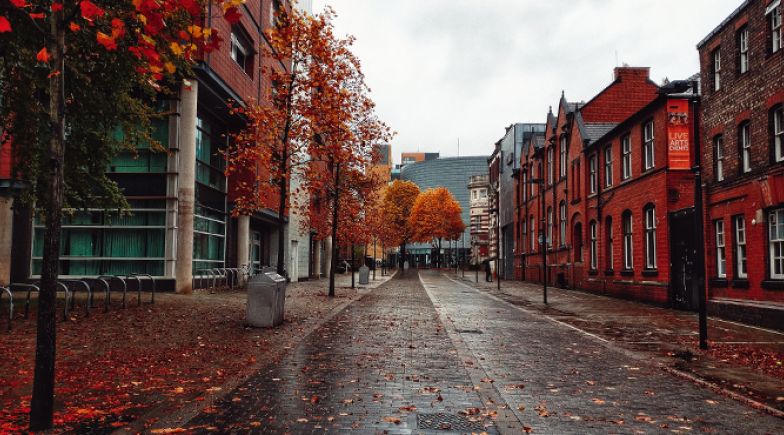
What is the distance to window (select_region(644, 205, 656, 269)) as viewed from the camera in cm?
2327

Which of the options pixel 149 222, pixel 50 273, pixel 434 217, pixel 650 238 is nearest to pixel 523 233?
pixel 650 238

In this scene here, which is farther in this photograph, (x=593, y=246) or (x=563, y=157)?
(x=563, y=157)

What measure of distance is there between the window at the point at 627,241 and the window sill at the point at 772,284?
32.4 ft

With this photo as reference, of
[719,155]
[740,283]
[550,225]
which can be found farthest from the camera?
[550,225]

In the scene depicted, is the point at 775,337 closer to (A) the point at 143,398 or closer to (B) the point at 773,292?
(B) the point at 773,292

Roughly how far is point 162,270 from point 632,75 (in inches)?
1026

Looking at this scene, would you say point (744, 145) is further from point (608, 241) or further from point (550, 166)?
point (550, 166)

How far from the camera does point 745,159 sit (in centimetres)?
1692

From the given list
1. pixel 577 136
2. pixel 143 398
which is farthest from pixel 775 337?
pixel 577 136

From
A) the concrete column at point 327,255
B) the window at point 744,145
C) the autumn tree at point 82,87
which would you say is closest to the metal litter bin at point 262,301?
the autumn tree at point 82,87

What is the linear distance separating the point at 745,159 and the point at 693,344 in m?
7.58

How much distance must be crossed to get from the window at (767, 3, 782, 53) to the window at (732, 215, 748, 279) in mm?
4658

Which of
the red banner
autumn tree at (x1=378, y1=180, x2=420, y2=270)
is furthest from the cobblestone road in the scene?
autumn tree at (x1=378, y1=180, x2=420, y2=270)

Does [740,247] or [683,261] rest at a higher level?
[740,247]
